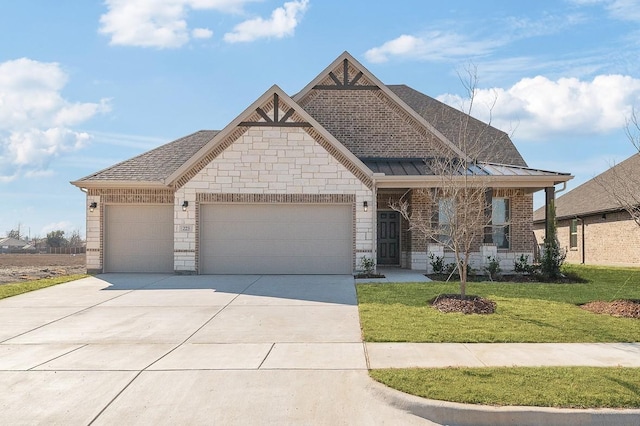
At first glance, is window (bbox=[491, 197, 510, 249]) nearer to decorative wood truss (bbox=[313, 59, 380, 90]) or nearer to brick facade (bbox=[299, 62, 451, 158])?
brick facade (bbox=[299, 62, 451, 158])

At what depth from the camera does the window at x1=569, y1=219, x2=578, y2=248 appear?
2877 cm

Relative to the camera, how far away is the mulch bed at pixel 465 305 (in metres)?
10.1

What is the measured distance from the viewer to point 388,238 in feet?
63.8

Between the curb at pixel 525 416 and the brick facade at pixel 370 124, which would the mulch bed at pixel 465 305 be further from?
the brick facade at pixel 370 124

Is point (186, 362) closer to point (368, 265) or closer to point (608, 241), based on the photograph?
point (368, 265)

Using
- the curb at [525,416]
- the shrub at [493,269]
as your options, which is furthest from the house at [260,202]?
the curb at [525,416]

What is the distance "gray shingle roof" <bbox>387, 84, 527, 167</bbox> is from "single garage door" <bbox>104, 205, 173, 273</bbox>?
36.6 feet

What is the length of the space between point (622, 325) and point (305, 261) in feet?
32.4

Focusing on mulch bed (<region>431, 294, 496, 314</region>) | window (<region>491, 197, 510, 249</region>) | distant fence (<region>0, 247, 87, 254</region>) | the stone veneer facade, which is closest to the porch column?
the stone veneer facade

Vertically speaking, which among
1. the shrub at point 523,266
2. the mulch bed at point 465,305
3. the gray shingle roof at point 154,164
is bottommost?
the mulch bed at point 465,305

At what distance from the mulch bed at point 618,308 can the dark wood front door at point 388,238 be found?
904 cm

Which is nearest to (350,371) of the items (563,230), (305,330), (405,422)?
(405,422)

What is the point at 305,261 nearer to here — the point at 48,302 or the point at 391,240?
the point at 391,240

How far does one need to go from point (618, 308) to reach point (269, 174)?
10695 millimetres
